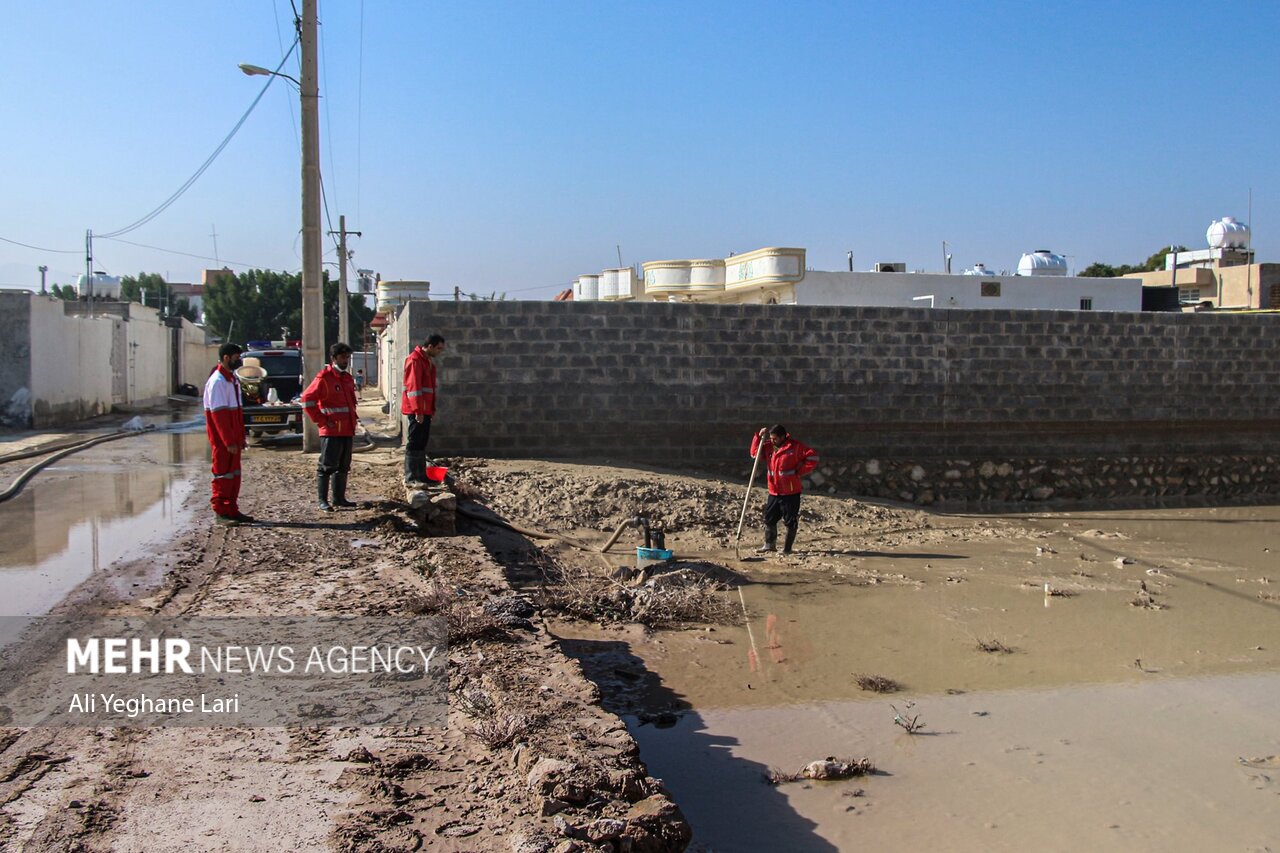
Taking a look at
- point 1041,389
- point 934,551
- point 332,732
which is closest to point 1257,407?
point 1041,389

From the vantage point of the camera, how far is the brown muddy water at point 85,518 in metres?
7.59

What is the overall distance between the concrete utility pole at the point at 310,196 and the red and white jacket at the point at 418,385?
3345 millimetres

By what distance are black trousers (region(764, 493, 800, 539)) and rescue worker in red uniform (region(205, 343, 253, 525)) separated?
566cm

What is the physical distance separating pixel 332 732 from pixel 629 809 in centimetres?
156

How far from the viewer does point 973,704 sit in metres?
6.85

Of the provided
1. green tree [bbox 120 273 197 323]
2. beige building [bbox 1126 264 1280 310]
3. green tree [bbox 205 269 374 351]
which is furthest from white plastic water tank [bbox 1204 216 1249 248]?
green tree [bbox 120 273 197 323]

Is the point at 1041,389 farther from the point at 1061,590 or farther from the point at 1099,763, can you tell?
the point at 1099,763

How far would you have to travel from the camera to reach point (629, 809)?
13.1 ft

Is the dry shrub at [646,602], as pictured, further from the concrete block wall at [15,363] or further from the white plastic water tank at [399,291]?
the white plastic water tank at [399,291]

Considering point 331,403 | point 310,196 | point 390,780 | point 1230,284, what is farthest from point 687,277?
point 1230,284

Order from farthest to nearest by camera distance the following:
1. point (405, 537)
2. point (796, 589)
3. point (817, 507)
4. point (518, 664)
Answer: point (817, 507)
point (796, 589)
point (405, 537)
point (518, 664)

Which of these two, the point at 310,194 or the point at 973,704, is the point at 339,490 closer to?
the point at 310,194

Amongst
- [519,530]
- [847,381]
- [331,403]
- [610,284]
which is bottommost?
[519,530]

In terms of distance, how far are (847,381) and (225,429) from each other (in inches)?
379
